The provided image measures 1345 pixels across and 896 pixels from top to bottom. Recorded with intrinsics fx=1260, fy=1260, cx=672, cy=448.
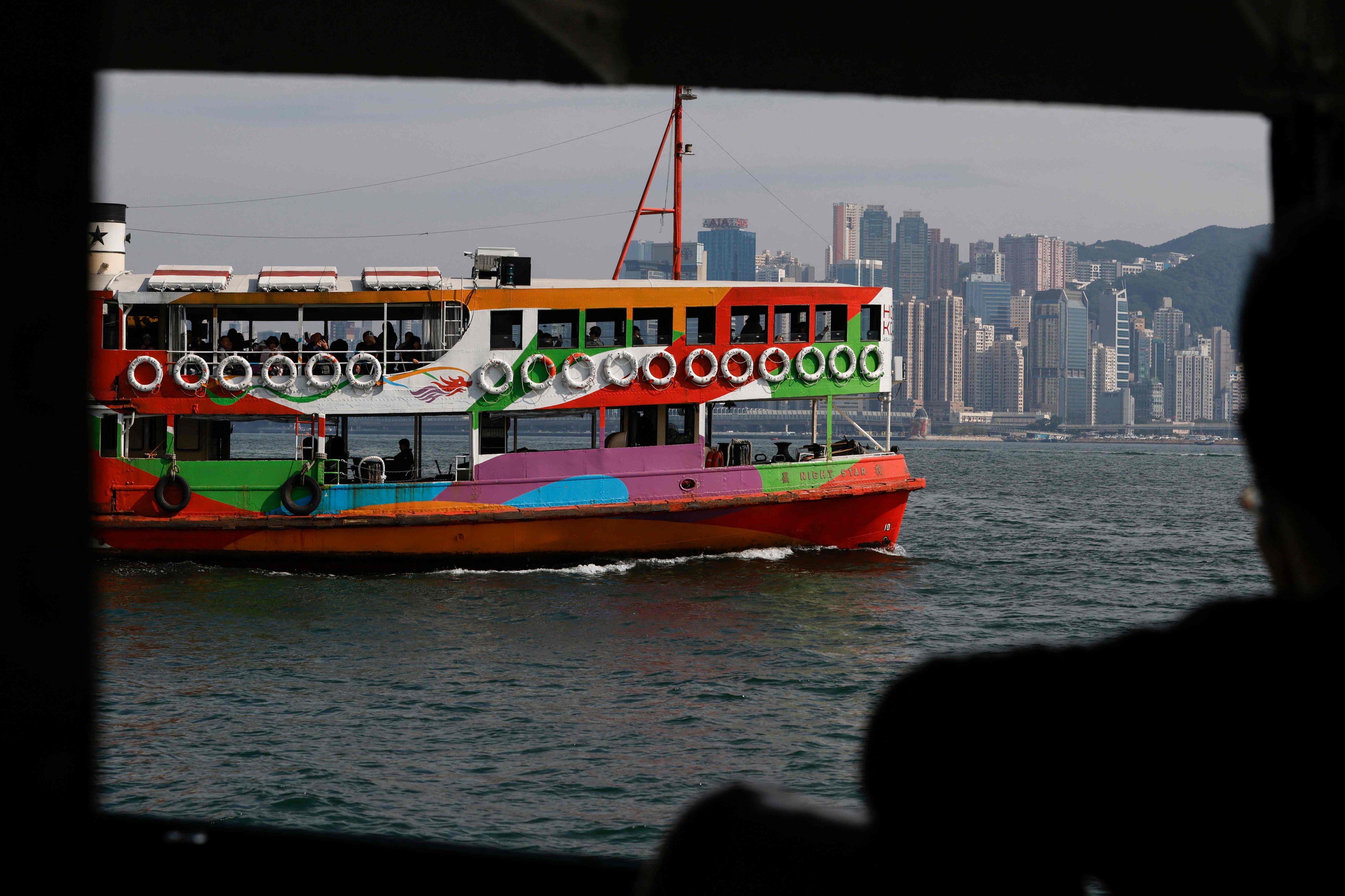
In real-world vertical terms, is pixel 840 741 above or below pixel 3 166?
below

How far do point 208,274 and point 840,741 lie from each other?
478 inches

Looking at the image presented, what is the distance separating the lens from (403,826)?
855 cm

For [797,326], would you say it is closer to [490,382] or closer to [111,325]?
[490,382]

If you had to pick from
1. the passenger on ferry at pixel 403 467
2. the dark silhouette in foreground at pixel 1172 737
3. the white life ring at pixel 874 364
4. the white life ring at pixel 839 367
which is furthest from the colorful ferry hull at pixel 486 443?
the dark silhouette in foreground at pixel 1172 737

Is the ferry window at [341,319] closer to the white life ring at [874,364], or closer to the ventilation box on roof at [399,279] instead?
the ventilation box on roof at [399,279]

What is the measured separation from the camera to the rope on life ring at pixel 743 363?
1900 cm

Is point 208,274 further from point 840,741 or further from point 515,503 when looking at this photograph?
point 840,741

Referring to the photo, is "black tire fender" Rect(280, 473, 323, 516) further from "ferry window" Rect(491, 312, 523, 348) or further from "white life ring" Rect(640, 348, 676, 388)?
"white life ring" Rect(640, 348, 676, 388)

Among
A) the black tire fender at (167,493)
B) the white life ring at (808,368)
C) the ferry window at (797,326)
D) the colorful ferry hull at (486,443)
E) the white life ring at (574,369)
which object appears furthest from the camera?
the ferry window at (797,326)

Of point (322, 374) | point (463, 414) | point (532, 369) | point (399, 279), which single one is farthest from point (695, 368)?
point (322, 374)

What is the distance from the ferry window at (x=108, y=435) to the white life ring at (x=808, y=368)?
9.97 m

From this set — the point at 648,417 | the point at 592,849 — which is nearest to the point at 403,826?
the point at 592,849

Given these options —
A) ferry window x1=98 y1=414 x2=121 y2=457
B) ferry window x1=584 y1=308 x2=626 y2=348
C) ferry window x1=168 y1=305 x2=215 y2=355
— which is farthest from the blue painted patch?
ferry window x1=98 y1=414 x2=121 y2=457

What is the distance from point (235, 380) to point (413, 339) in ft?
8.48
